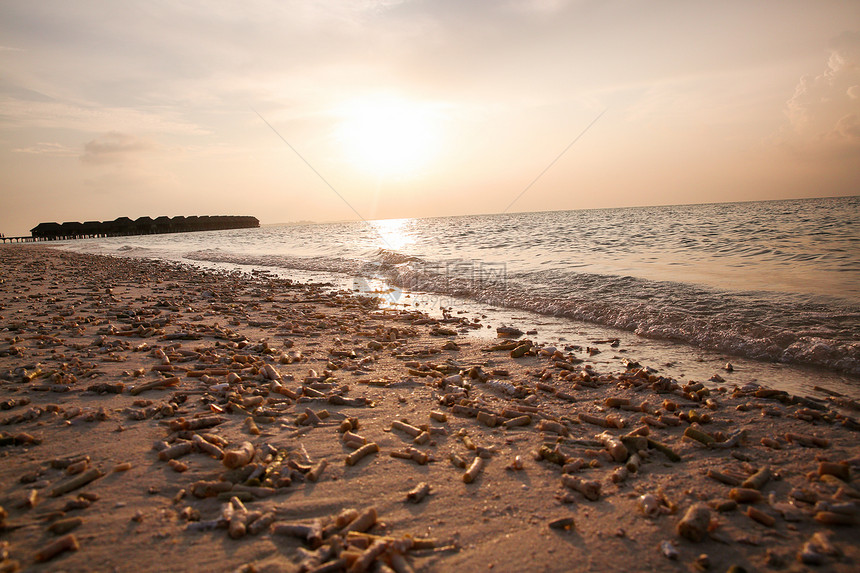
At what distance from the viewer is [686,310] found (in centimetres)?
911

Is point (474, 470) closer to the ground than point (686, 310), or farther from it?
closer to the ground

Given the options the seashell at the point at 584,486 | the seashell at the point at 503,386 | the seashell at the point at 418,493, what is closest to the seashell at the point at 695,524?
the seashell at the point at 584,486

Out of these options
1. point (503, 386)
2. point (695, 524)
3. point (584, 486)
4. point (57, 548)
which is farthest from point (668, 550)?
point (57, 548)

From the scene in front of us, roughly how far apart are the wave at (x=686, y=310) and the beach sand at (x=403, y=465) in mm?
2070

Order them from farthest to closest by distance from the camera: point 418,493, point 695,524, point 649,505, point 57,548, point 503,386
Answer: point 503,386 → point 418,493 → point 649,505 → point 695,524 → point 57,548

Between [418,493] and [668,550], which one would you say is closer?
[668,550]

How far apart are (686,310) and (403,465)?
25.7 ft

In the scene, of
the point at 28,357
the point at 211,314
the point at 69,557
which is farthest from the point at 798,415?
the point at 211,314

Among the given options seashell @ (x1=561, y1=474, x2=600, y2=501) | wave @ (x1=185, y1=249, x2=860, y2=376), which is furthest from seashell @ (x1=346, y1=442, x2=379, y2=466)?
wave @ (x1=185, y1=249, x2=860, y2=376)

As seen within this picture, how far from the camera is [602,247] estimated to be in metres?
22.9

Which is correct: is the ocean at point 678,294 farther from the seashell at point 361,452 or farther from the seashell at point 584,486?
the seashell at point 361,452

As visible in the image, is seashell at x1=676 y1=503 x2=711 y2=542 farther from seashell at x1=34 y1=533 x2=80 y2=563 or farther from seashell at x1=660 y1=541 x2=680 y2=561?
seashell at x1=34 y1=533 x2=80 y2=563

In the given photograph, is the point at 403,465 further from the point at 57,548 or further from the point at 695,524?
the point at 57,548

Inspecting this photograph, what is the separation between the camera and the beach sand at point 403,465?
2553 millimetres
